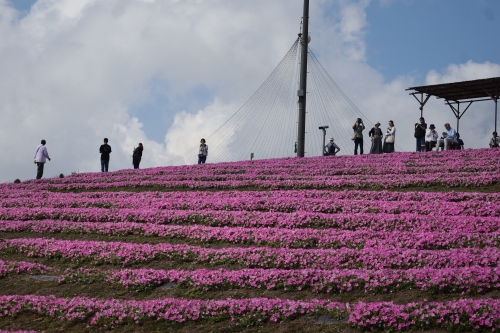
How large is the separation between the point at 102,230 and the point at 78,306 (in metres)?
7.11

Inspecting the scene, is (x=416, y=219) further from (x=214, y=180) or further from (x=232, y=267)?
(x=214, y=180)

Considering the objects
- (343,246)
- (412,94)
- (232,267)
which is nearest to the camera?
(232,267)

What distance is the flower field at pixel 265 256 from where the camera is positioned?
1047 cm

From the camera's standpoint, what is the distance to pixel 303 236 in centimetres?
1538

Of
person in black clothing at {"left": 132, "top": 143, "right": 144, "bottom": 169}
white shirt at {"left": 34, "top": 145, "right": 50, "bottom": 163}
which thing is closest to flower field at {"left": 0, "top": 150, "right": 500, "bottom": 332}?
white shirt at {"left": 34, "top": 145, "right": 50, "bottom": 163}

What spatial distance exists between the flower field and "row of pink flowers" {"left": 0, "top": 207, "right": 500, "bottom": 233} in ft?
0.18

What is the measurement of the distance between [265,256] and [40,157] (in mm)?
25260

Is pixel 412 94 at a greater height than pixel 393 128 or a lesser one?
greater

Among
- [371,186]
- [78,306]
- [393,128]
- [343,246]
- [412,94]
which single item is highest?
[412,94]

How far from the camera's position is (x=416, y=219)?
16.3 metres

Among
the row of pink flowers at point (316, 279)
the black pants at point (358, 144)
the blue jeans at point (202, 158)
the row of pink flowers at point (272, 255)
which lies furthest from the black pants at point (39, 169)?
the row of pink flowers at point (316, 279)

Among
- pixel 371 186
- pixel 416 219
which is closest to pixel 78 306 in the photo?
pixel 416 219

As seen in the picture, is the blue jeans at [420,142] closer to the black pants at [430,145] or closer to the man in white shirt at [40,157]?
the black pants at [430,145]

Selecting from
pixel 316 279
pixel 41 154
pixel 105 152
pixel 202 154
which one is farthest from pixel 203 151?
pixel 316 279
